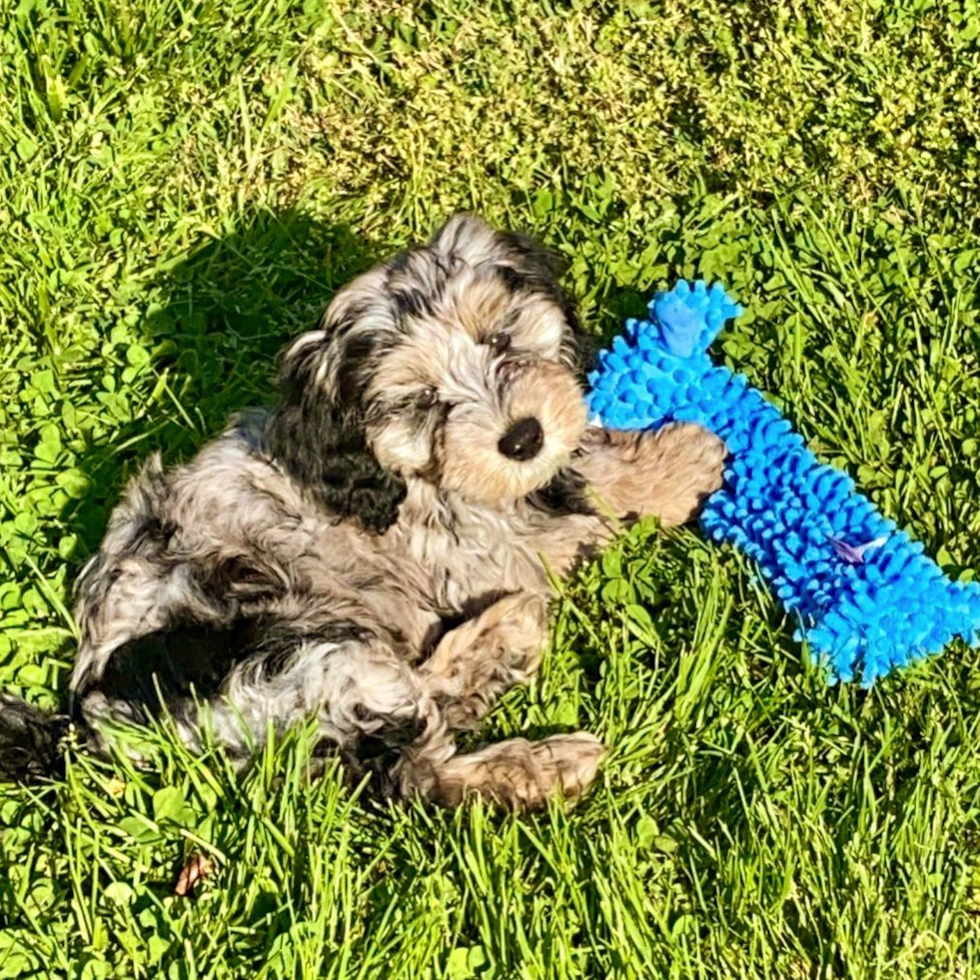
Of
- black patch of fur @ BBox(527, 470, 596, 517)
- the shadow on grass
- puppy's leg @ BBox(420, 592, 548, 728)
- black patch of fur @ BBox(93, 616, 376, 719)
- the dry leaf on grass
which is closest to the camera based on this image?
the dry leaf on grass

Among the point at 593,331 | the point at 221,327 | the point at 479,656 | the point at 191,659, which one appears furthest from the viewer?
the point at 221,327

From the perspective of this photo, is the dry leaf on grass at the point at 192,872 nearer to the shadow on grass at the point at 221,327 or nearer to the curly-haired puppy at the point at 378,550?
the curly-haired puppy at the point at 378,550

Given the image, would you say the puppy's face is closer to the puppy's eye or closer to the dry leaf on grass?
the puppy's eye

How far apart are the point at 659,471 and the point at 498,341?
0.69 m

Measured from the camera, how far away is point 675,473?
4324 mm

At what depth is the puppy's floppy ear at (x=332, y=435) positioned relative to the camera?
384 cm

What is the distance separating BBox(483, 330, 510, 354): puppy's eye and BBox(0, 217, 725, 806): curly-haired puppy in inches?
0.5

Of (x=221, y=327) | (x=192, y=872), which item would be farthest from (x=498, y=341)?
(x=221, y=327)

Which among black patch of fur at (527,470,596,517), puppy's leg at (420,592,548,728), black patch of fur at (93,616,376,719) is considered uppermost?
black patch of fur at (527,470,596,517)

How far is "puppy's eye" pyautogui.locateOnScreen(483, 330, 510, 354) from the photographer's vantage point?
13.0ft

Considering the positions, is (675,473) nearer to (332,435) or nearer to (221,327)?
(332,435)

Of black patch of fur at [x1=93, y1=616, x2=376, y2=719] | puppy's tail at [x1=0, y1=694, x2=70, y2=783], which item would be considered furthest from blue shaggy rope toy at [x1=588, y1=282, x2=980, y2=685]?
puppy's tail at [x1=0, y1=694, x2=70, y2=783]

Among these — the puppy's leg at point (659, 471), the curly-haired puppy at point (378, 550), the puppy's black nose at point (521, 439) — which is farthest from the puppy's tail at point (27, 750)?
the puppy's leg at point (659, 471)

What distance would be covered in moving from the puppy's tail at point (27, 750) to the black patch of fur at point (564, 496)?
1470mm
